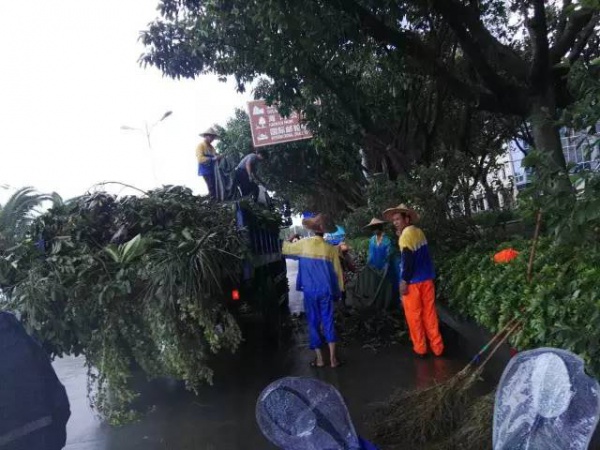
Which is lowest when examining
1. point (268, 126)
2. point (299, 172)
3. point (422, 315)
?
point (422, 315)

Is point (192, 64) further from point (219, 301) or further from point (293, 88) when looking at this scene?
point (219, 301)

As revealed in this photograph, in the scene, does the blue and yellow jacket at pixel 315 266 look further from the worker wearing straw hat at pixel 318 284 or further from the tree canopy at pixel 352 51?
the tree canopy at pixel 352 51

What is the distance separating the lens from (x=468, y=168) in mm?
7566

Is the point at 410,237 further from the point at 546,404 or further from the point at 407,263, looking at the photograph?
the point at 546,404

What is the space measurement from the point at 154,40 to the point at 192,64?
0.68 metres

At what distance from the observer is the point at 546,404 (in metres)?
1.93

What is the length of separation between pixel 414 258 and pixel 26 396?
4270mm

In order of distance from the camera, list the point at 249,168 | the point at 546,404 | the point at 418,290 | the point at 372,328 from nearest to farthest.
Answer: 1. the point at 546,404
2. the point at 418,290
3. the point at 372,328
4. the point at 249,168

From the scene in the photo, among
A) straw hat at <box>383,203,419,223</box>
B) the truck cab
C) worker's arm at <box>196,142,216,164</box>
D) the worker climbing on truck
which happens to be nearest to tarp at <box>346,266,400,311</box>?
straw hat at <box>383,203,419,223</box>

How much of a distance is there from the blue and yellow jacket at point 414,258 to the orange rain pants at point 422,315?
0.10 m

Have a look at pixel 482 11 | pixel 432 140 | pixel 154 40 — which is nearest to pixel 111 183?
pixel 154 40

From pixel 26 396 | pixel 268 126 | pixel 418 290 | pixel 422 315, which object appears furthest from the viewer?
pixel 268 126

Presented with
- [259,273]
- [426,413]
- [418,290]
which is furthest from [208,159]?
[426,413]

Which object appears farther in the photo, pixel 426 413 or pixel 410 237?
pixel 410 237
